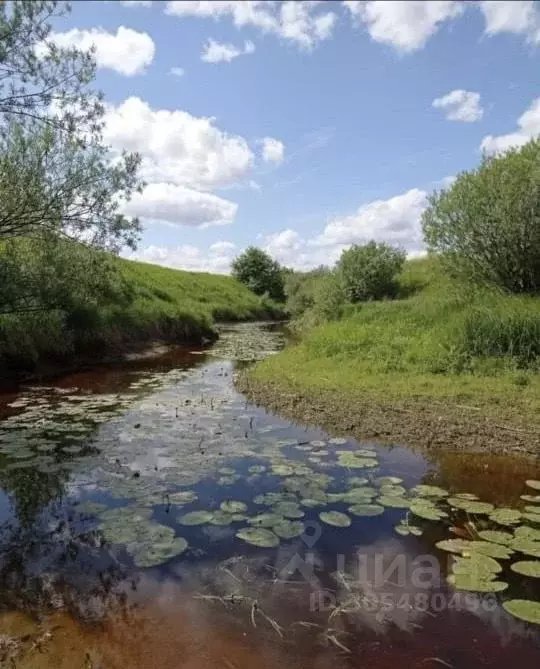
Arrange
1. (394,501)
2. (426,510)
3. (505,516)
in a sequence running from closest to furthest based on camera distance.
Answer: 1. (505,516)
2. (426,510)
3. (394,501)

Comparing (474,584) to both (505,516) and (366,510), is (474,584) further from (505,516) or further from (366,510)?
(366,510)

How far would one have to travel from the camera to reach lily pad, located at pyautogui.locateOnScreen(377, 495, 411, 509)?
553 centimetres

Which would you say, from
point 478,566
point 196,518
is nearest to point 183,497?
point 196,518

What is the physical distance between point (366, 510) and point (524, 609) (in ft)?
6.22

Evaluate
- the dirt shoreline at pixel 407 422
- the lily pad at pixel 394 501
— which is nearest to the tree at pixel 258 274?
the dirt shoreline at pixel 407 422

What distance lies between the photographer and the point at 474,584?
4043mm

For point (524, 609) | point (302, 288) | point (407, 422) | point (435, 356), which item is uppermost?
point (302, 288)

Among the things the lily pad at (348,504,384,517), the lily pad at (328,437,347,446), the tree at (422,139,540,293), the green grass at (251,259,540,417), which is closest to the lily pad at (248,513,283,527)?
the lily pad at (348,504,384,517)

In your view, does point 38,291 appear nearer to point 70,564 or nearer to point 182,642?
point 70,564

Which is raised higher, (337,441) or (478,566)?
(337,441)

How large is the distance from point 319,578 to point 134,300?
1993 centimetres

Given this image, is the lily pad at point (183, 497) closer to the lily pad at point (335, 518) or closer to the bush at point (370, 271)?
the lily pad at point (335, 518)

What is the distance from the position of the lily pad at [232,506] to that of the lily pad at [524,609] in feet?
8.80

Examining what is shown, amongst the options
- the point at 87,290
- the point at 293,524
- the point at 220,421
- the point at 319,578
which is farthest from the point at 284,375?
the point at 319,578
